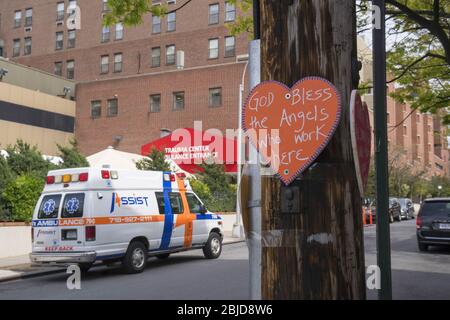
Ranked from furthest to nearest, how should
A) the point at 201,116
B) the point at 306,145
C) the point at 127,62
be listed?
the point at 127,62
the point at 201,116
the point at 306,145

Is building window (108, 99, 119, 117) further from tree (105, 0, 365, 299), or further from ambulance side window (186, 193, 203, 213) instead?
tree (105, 0, 365, 299)

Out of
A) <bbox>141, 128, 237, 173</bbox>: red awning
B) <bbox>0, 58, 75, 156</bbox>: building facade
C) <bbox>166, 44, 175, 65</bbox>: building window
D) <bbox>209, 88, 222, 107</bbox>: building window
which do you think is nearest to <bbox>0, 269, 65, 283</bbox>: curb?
<bbox>141, 128, 237, 173</bbox>: red awning

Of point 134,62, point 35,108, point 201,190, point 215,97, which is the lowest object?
point 201,190

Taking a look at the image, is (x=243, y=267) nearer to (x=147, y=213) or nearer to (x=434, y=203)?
(x=147, y=213)

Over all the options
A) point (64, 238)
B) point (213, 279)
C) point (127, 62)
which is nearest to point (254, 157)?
point (213, 279)

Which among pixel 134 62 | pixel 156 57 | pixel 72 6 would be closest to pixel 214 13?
pixel 156 57

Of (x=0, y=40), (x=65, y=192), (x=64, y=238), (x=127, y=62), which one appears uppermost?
(x=0, y=40)

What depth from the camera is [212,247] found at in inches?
580

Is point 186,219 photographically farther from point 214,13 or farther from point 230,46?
point 214,13

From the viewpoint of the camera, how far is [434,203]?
16.6 meters

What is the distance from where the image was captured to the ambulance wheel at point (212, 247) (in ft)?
48.0

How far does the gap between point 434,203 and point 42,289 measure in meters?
12.0

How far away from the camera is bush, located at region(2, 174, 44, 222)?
642 inches

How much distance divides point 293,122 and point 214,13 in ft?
156
